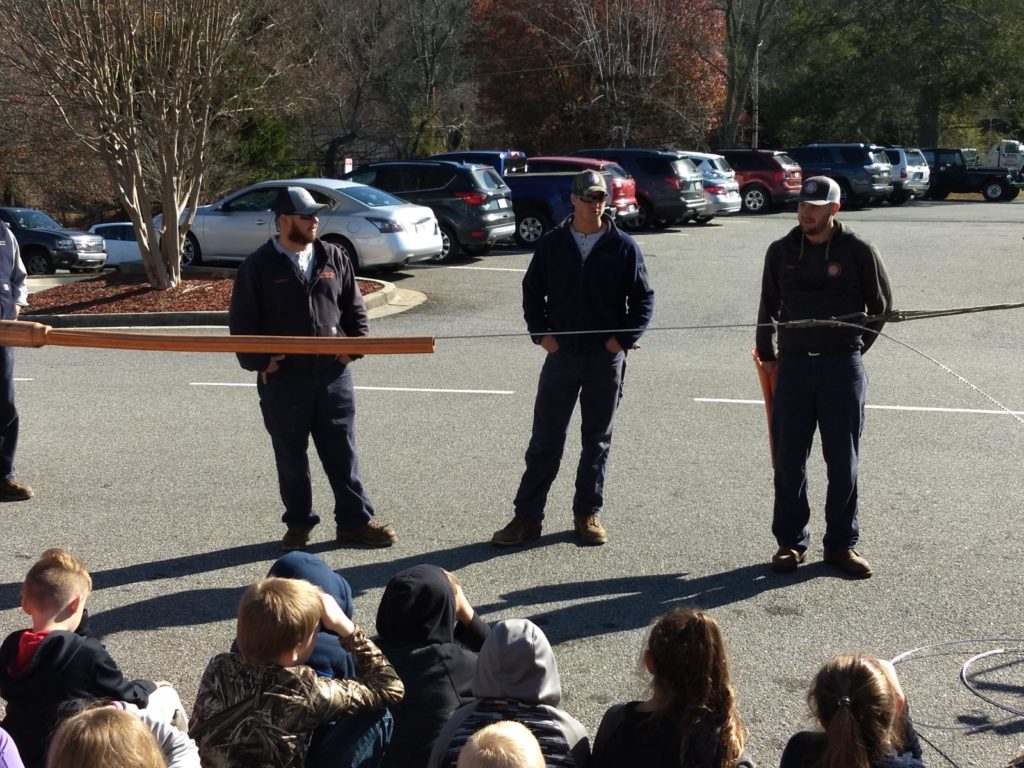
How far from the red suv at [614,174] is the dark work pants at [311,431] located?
18311 mm

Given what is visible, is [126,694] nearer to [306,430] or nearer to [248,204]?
[306,430]

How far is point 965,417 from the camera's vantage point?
914 cm

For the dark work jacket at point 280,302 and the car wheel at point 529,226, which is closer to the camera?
the dark work jacket at point 280,302

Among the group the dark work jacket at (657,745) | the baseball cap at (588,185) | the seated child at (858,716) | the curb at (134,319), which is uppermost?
the baseball cap at (588,185)

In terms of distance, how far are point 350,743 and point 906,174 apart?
120 ft

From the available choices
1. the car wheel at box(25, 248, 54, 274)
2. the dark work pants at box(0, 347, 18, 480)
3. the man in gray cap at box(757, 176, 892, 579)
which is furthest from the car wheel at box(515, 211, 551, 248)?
the man in gray cap at box(757, 176, 892, 579)

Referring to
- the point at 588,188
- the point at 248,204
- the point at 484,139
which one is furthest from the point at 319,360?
the point at 484,139

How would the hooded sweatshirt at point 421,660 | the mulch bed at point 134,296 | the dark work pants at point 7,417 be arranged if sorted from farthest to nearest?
1. the mulch bed at point 134,296
2. the dark work pants at point 7,417
3. the hooded sweatshirt at point 421,660

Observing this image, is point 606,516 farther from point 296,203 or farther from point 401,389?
point 401,389

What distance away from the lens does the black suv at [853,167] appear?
35.5 m

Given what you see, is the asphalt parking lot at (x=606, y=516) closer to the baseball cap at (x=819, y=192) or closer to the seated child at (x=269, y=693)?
the baseball cap at (x=819, y=192)

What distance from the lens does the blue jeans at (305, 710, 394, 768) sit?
11.6ft

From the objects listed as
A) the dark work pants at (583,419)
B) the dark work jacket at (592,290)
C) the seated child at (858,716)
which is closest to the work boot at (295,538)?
the dark work pants at (583,419)

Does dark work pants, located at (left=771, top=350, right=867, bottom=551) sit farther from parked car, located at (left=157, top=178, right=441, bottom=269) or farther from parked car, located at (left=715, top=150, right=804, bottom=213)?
parked car, located at (left=715, top=150, right=804, bottom=213)
